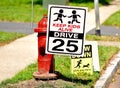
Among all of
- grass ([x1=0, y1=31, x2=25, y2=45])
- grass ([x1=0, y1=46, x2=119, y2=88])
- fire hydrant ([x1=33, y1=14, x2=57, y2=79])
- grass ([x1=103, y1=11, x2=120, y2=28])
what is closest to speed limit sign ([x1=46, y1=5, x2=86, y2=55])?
fire hydrant ([x1=33, y1=14, x2=57, y2=79])

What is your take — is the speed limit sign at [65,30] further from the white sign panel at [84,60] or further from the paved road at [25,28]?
the paved road at [25,28]

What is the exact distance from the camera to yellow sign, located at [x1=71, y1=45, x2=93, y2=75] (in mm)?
8344

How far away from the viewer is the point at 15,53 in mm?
11258

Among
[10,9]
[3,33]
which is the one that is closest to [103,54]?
[3,33]

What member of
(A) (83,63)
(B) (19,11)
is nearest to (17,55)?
(A) (83,63)

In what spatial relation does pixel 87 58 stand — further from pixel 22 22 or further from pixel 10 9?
pixel 10 9

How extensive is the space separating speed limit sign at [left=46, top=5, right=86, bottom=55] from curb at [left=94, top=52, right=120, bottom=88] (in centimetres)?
82

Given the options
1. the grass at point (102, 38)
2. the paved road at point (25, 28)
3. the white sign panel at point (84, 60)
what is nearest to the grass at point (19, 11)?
the paved road at point (25, 28)

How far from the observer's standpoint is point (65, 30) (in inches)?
305

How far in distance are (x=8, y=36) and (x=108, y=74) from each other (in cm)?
562

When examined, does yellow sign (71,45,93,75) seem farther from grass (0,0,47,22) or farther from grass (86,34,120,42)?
grass (0,0,47,22)

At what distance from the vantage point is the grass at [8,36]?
→ 518 inches

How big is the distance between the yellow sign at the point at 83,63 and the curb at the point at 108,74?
318 mm

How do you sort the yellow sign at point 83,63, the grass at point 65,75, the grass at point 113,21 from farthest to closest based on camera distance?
the grass at point 113,21 < the yellow sign at point 83,63 < the grass at point 65,75
